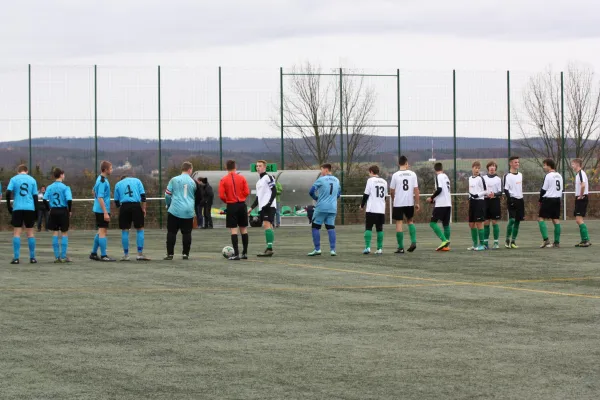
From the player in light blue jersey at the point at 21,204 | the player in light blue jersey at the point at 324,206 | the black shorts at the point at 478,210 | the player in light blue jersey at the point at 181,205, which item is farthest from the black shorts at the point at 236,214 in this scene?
the black shorts at the point at 478,210

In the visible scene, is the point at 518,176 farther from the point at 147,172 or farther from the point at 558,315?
the point at 147,172

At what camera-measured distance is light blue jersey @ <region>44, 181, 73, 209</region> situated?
20.9 metres

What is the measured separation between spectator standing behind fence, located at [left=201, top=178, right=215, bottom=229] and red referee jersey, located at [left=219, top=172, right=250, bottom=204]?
18.9m

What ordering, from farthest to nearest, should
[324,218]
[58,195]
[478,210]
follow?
[478,210]
[324,218]
[58,195]

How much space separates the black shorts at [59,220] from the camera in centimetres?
2100

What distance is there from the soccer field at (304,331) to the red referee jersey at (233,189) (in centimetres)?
220

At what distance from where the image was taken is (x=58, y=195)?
21016mm

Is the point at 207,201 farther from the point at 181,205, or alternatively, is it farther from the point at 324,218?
the point at 181,205

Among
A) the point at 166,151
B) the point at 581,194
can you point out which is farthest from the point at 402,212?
the point at 166,151

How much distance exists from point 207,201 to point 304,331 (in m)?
29.9

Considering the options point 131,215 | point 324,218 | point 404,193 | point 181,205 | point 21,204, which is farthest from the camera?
point 404,193

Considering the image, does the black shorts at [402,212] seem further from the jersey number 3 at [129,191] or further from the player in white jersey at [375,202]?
the jersey number 3 at [129,191]

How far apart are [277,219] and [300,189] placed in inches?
58.7

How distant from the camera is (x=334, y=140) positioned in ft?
149
